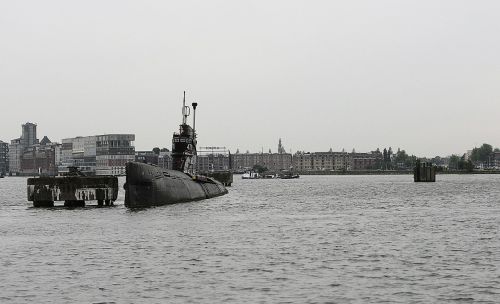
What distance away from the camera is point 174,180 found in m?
76.0

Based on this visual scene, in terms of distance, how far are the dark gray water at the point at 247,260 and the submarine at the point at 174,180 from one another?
35.8 ft

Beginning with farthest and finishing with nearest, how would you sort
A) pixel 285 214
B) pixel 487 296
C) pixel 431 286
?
pixel 285 214 < pixel 431 286 < pixel 487 296

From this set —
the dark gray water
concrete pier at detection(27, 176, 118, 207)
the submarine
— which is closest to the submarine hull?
the submarine

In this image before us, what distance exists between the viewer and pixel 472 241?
40.4 meters

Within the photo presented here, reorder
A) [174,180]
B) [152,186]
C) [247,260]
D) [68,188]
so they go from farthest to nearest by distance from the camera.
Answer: [174,180]
[152,186]
[68,188]
[247,260]

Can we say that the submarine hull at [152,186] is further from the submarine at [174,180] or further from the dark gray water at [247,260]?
the dark gray water at [247,260]

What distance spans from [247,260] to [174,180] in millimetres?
44392

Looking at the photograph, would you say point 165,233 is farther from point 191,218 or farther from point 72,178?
point 72,178

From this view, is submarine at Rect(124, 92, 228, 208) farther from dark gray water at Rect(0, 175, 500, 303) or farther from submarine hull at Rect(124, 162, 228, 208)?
dark gray water at Rect(0, 175, 500, 303)

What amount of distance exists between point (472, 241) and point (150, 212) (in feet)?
102

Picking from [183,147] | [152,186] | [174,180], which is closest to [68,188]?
[152,186]

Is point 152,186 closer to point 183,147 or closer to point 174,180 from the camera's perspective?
point 174,180

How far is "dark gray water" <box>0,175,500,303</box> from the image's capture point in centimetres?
2461

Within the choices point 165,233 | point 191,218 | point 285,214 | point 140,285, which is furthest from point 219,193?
point 140,285
